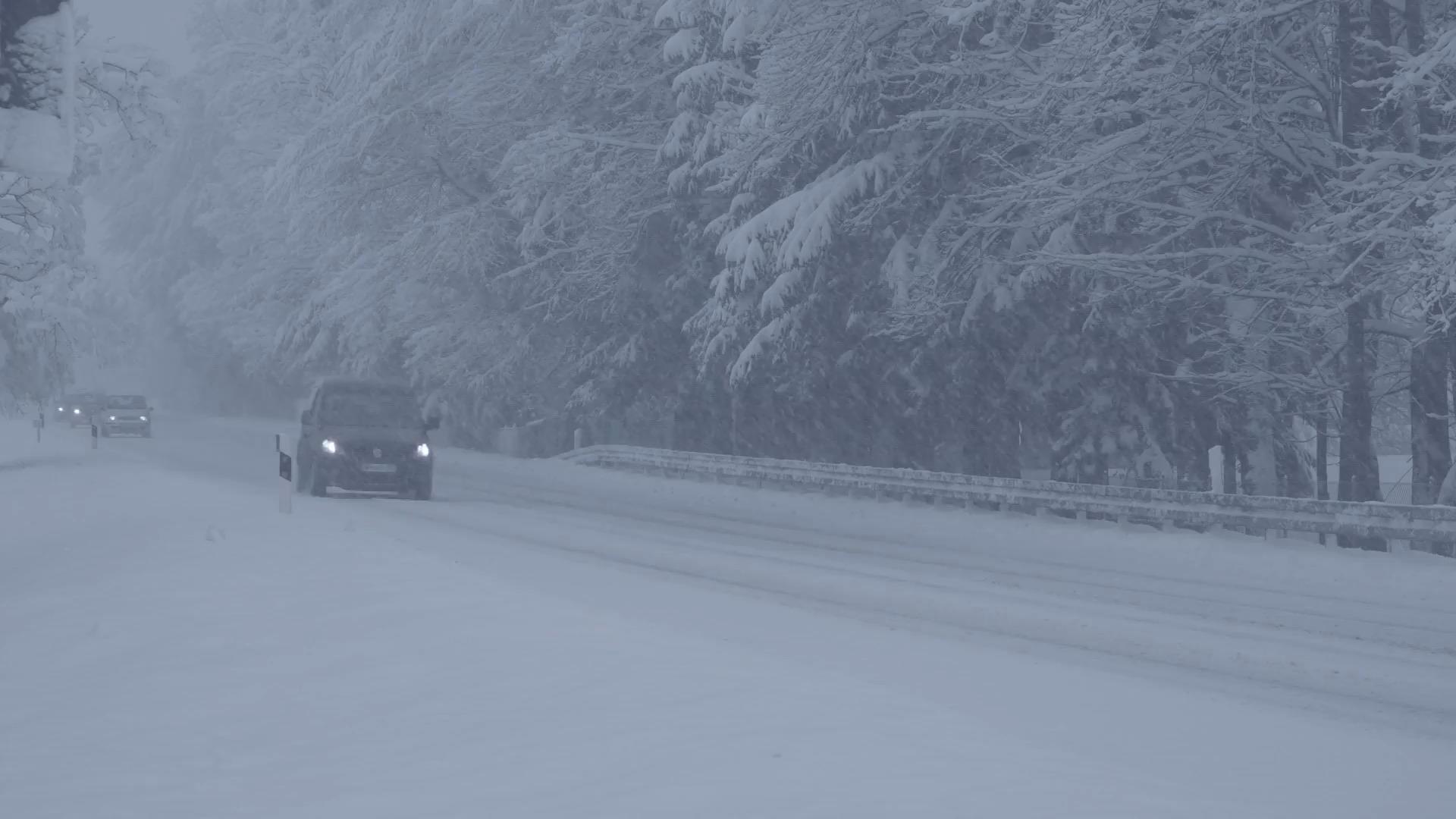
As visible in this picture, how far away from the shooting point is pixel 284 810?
6.18 meters

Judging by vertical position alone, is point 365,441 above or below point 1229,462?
above

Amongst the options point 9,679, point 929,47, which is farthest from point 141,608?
point 929,47

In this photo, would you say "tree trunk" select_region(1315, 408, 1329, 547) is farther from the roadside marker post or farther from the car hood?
the car hood

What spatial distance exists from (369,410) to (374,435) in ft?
3.78

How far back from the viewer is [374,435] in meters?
25.0

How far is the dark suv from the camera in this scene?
81.1ft

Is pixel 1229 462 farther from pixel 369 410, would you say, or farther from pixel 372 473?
pixel 369 410

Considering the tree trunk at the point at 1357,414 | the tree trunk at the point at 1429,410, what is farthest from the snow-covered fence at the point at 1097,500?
the tree trunk at the point at 1429,410

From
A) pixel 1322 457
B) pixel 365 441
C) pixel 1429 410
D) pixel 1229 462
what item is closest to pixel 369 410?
pixel 365 441

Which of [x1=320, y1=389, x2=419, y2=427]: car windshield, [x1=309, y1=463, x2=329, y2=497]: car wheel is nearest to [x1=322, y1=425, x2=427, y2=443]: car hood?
[x1=320, y1=389, x2=419, y2=427]: car windshield

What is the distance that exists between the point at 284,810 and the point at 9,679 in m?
3.71

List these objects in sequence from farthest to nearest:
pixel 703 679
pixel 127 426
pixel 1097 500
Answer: pixel 127 426 < pixel 1097 500 < pixel 703 679

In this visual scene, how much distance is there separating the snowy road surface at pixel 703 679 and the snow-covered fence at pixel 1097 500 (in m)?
0.41

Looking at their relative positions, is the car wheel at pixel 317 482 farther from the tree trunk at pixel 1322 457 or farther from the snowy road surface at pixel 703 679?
the tree trunk at pixel 1322 457
